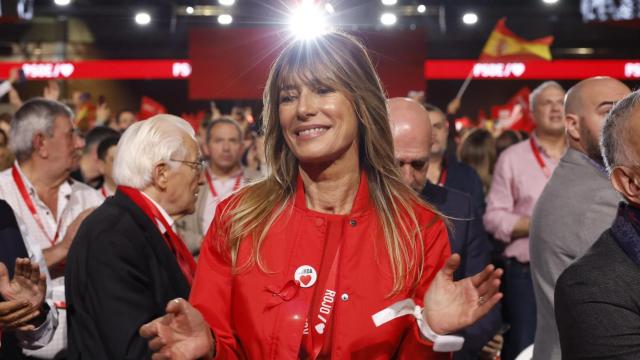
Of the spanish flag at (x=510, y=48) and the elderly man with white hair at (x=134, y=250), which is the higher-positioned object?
the spanish flag at (x=510, y=48)

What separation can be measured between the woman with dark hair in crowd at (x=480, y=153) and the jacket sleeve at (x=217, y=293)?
507 centimetres

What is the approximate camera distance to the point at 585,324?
2043mm

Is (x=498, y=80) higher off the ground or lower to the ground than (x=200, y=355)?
higher

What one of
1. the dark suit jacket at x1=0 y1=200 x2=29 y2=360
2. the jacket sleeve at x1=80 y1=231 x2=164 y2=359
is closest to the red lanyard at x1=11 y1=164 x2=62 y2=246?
the dark suit jacket at x1=0 y1=200 x2=29 y2=360

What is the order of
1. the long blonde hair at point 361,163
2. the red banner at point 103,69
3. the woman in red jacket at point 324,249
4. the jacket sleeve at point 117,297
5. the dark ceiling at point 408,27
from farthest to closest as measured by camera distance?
the dark ceiling at point 408,27 → the red banner at point 103,69 → the jacket sleeve at point 117,297 → the long blonde hair at point 361,163 → the woman in red jacket at point 324,249

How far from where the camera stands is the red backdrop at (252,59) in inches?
331

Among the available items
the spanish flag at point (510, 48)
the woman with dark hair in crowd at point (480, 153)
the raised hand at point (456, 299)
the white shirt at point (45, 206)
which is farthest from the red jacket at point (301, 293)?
the spanish flag at point (510, 48)

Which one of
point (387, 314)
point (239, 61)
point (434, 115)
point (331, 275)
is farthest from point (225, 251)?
point (239, 61)

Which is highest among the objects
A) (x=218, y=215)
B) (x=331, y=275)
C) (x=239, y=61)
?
(x=239, y=61)

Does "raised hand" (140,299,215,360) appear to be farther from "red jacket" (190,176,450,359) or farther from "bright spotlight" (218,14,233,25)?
"bright spotlight" (218,14,233,25)

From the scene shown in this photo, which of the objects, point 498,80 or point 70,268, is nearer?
point 70,268

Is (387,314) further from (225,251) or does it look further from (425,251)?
(225,251)

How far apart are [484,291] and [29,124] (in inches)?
138

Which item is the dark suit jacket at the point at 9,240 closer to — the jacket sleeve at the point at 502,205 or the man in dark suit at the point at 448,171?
the man in dark suit at the point at 448,171
